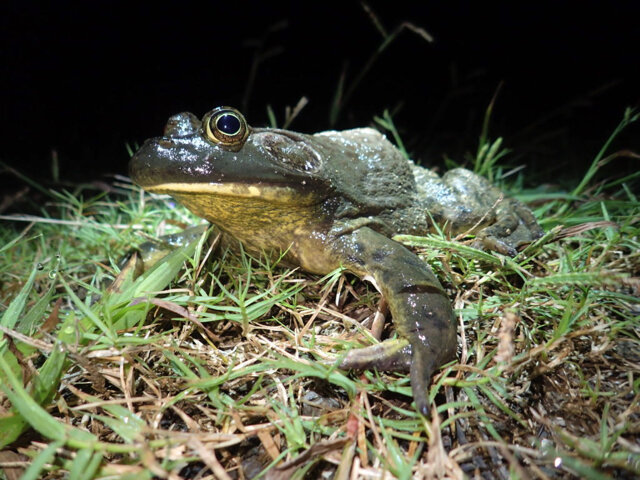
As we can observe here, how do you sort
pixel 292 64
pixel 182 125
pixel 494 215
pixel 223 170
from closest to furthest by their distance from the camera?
1. pixel 223 170
2. pixel 182 125
3. pixel 494 215
4. pixel 292 64

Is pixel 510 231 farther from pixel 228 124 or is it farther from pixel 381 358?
pixel 228 124

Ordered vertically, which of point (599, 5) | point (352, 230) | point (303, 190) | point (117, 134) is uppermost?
point (599, 5)

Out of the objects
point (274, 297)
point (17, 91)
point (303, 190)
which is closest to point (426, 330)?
point (274, 297)

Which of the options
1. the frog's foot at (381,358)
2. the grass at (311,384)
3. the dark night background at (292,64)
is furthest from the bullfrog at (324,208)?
the dark night background at (292,64)

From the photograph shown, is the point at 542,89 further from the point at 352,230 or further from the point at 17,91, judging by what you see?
the point at 17,91

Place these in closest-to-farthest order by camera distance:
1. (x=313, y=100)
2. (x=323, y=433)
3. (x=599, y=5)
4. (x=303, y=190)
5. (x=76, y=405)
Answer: (x=323, y=433) → (x=76, y=405) → (x=303, y=190) → (x=599, y=5) → (x=313, y=100)

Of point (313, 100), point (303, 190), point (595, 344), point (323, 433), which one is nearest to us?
point (323, 433)

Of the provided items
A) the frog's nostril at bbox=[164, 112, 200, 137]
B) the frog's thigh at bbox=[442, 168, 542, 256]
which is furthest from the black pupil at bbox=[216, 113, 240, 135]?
the frog's thigh at bbox=[442, 168, 542, 256]

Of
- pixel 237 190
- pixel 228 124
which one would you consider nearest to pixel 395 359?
pixel 237 190
